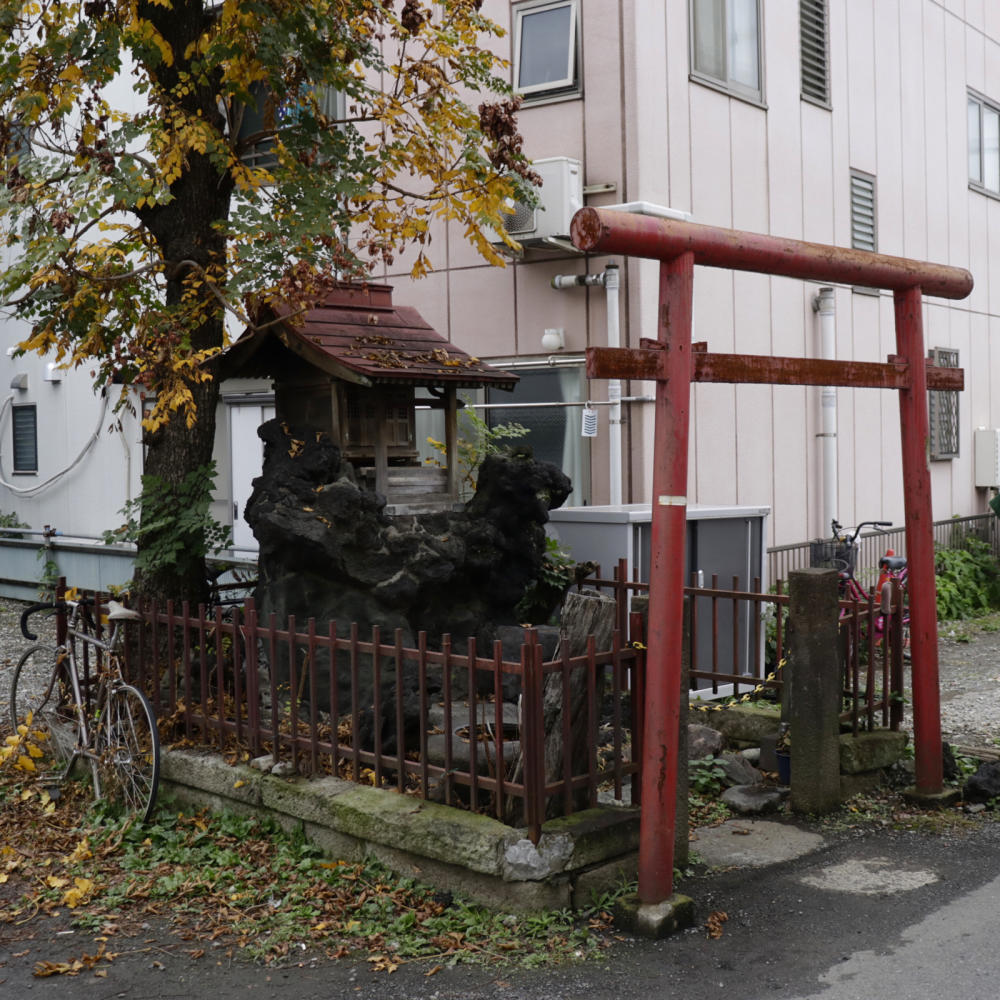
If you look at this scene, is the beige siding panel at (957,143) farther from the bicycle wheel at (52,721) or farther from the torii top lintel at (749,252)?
the bicycle wheel at (52,721)

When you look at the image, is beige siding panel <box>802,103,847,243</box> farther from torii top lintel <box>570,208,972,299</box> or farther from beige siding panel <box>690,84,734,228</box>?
torii top lintel <box>570,208,972,299</box>

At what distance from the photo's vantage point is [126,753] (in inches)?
266

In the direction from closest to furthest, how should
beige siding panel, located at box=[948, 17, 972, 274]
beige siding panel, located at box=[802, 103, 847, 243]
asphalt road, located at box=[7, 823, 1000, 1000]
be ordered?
asphalt road, located at box=[7, 823, 1000, 1000] < beige siding panel, located at box=[802, 103, 847, 243] < beige siding panel, located at box=[948, 17, 972, 274]

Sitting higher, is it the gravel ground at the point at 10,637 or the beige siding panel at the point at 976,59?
the beige siding panel at the point at 976,59

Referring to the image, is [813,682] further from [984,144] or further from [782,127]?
[984,144]

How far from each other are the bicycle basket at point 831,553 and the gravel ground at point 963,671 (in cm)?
133

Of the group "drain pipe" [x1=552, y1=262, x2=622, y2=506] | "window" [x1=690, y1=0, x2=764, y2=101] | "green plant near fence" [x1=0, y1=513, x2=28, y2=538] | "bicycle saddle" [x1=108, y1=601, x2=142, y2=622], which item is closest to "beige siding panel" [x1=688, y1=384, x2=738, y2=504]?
"drain pipe" [x1=552, y1=262, x2=622, y2=506]

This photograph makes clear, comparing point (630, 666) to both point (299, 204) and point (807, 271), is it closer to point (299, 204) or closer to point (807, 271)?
point (807, 271)

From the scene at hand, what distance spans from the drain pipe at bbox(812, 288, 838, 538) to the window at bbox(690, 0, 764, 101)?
88.1 inches

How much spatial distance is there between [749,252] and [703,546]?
13.2 feet

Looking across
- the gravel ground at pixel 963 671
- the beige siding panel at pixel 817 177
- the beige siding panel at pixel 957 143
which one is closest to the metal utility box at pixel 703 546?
the gravel ground at pixel 963 671

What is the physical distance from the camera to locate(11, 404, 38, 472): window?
16.6 metres

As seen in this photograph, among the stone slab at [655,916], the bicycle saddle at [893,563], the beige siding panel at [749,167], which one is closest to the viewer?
the stone slab at [655,916]

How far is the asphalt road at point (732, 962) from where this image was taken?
185 inches
